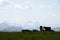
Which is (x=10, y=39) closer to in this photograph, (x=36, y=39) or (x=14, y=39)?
(x=14, y=39)

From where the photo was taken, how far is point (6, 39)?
752 inches

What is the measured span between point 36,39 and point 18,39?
1803 millimetres

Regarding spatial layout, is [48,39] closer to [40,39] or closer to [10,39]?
[40,39]

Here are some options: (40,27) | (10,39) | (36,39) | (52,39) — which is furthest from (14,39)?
(40,27)

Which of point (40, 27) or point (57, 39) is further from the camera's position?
point (40, 27)

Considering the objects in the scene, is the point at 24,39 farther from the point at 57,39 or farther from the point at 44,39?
the point at 57,39

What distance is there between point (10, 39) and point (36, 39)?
2526mm

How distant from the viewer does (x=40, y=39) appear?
64.0 ft

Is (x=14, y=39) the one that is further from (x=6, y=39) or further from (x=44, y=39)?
(x=44, y=39)

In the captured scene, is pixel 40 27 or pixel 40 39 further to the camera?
pixel 40 27

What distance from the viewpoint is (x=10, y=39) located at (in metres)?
19.2

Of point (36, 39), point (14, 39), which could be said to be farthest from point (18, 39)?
point (36, 39)

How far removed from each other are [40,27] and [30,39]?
67.7 ft

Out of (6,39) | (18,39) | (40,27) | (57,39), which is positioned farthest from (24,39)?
(40,27)
